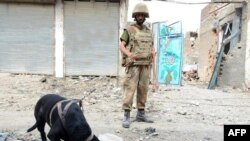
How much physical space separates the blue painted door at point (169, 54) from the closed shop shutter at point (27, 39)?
12.6 feet

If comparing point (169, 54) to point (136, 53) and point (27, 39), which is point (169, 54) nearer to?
point (27, 39)

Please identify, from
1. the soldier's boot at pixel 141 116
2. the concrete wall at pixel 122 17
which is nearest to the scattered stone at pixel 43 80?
the concrete wall at pixel 122 17

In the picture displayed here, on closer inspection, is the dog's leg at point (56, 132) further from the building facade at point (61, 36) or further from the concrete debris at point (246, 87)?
the concrete debris at point (246, 87)

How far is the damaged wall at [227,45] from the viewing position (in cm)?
1306

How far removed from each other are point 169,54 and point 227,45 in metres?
2.97

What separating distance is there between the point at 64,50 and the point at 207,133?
24.0ft

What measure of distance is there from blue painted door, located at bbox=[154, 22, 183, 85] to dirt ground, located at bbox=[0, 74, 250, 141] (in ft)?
6.78

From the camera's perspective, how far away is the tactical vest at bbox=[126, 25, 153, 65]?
567cm

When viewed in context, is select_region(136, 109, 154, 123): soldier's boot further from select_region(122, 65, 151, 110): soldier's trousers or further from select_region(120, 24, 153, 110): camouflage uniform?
select_region(120, 24, 153, 110): camouflage uniform

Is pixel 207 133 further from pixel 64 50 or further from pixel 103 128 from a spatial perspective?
pixel 64 50

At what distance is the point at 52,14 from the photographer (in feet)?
39.3

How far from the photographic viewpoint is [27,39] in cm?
1203

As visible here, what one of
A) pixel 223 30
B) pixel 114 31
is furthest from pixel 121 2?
pixel 223 30

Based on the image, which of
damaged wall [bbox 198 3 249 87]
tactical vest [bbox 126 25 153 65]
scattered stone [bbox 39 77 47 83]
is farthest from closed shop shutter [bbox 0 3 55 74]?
tactical vest [bbox 126 25 153 65]
